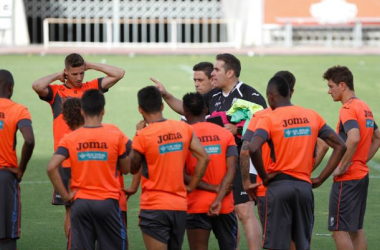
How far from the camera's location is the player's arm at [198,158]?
727cm

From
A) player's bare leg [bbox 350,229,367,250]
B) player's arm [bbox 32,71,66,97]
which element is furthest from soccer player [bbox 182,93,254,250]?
player's arm [bbox 32,71,66,97]

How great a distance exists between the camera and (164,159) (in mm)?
7164

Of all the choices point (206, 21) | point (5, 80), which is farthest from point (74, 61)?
point (206, 21)

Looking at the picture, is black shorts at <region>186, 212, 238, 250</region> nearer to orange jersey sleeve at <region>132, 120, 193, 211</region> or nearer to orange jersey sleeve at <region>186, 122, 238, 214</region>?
orange jersey sleeve at <region>186, 122, 238, 214</region>

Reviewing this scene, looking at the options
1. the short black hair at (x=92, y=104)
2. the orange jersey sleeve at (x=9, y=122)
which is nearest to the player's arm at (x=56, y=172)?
the short black hair at (x=92, y=104)

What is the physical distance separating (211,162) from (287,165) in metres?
0.67

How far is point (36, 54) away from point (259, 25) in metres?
10.4

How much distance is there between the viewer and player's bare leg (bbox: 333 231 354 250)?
8.46 metres

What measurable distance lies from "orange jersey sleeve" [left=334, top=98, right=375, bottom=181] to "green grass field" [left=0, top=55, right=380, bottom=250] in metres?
1.51

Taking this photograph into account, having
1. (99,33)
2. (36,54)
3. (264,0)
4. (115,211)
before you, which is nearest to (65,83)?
(115,211)

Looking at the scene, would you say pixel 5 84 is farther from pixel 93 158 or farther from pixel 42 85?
pixel 93 158

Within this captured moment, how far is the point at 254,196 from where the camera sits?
7.91 m

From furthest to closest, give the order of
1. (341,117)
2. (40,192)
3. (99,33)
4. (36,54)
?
1. (99,33)
2. (36,54)
3. (40,192)
4. (341,117)

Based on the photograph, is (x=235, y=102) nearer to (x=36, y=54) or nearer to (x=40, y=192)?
(x=40, y=192)
